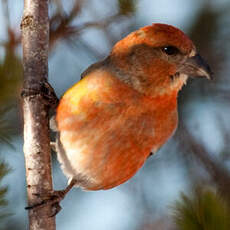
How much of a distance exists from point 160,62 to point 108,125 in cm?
40

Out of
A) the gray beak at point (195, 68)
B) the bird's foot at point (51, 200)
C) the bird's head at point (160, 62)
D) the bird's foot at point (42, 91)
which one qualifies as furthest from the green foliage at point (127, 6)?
the bird's foot at point (51, 200)

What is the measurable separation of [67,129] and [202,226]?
958 millimetres

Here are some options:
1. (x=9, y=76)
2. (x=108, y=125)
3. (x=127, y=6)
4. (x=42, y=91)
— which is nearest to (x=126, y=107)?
(x=108, y=125)

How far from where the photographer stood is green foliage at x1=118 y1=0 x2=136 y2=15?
89.5 inches

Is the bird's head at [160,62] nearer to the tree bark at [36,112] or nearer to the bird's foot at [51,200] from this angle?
the tree bark at [36,112]

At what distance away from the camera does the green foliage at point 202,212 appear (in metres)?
1.40

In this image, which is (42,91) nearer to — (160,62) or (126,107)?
(126,107)

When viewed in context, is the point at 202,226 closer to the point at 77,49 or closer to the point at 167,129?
the point at 167,129

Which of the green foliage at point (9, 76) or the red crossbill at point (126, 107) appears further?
the red crossbill at point (126, 107)

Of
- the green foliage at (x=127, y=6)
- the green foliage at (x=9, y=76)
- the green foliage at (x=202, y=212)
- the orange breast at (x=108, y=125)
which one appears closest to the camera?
the green foliage at (x=202, y=212)

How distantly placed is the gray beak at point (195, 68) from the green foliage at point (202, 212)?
0.85 m

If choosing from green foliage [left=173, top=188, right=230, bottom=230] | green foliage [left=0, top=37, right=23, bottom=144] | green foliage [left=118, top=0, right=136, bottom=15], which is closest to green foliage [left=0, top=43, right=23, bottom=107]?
green foliage [left=0, top=37, right=23, bottom=144]

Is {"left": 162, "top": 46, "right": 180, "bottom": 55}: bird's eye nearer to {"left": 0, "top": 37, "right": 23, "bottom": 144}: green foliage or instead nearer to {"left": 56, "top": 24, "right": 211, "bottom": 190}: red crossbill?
{"left": 56, "top": 24, "right": 211, "bottom": 190}: red crossbill

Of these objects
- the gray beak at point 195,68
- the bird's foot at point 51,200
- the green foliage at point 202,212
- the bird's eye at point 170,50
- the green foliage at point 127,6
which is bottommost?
the green foliage at point 202,212
